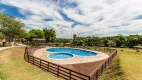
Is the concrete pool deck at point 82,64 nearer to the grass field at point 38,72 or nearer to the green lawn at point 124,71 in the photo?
the green lawn at point 124,71

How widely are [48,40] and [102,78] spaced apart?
143ft

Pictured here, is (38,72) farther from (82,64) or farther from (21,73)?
(82,64)

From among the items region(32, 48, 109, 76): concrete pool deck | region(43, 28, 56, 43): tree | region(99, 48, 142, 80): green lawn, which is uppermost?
region(43, 28, 56, 43): tree

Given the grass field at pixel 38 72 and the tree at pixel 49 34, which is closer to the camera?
the grass field at pixel 38 72

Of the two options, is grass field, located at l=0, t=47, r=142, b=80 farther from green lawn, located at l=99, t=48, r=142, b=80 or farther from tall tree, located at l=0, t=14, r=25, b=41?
tall tree, located at l=0, t=14, r=25, b=41

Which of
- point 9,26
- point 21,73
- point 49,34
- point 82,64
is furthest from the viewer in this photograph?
point 49,34

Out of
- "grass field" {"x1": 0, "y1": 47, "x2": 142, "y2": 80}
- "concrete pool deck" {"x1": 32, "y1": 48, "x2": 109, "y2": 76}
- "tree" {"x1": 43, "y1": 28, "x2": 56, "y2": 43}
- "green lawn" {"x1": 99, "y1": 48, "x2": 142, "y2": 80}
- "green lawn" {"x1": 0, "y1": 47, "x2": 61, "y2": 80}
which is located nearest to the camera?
"green lawn" {"x1": 0, "y1": 47, "x2": 61, "y2": 80}

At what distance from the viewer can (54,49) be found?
3253cm

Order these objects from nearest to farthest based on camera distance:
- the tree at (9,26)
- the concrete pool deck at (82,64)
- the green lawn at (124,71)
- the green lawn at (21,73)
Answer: the green lawn at (21,73), the green lawn at (124,71), the concrete pool deck at (82,64), the tree at (9,26)

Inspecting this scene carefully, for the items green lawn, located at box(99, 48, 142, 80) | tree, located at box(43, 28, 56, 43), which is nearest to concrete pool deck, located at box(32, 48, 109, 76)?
green lawn, located at box(99, 48, 142, 80)

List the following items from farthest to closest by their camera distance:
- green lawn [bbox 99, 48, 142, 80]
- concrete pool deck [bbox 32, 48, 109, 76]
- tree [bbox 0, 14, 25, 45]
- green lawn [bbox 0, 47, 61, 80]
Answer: tree [bbox 0, 14, 25, 45] < concrete pool deck [bbox 32, 48, 109, 76] < green lawn [bbox 99, 48, 142, 80] < green lawn [bbox 0, 47, 61, 80]

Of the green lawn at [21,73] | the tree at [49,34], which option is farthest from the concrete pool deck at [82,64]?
the tree at [49,34]

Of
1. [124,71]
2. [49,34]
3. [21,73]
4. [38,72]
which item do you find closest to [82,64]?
[124,71]

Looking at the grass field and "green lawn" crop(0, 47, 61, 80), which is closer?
"green lawn" crop(0, 47, 61, 80)
